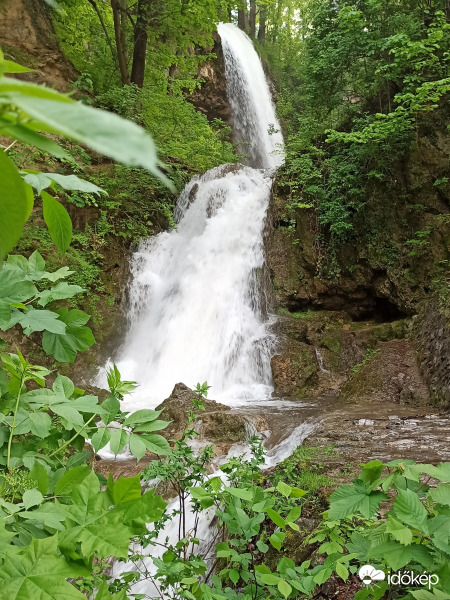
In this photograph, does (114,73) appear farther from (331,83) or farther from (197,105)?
(197,105)

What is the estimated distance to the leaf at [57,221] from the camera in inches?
29.0

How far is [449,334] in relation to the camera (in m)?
6.50

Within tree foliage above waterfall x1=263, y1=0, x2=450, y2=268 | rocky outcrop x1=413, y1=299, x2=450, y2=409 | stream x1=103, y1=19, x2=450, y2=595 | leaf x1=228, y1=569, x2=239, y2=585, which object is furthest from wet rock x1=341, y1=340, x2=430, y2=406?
leaf x1=228, y1=569, x2=239, y2=585

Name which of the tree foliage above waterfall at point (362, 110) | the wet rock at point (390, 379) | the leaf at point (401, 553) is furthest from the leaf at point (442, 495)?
the tree foliage above waterfall at point (362, 110)

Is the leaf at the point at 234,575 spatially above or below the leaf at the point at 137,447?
below

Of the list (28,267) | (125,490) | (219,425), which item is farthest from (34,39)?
(125,490)

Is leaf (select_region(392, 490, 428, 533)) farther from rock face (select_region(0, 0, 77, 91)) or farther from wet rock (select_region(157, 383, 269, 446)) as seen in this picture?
rock face (select_region(0, 0, 77, 91))

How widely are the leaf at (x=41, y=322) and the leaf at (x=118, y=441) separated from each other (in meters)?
0.30

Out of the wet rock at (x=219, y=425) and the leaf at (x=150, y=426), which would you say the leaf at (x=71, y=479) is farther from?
the wet rock at (x=219, y=425)

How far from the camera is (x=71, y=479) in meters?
0.91

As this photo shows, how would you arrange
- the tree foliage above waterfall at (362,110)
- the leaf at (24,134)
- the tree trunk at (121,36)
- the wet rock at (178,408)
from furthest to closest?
the tree trunk at (121,36) → the tree foliage above waterfall at (362,110) → the wet rock at (178,408) → the leaf at (24,134)

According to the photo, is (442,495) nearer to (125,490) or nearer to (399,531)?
(399,531)

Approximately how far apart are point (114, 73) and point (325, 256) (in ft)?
26.1

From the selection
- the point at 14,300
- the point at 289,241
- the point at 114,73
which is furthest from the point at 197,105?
Result: the point at 14,300
